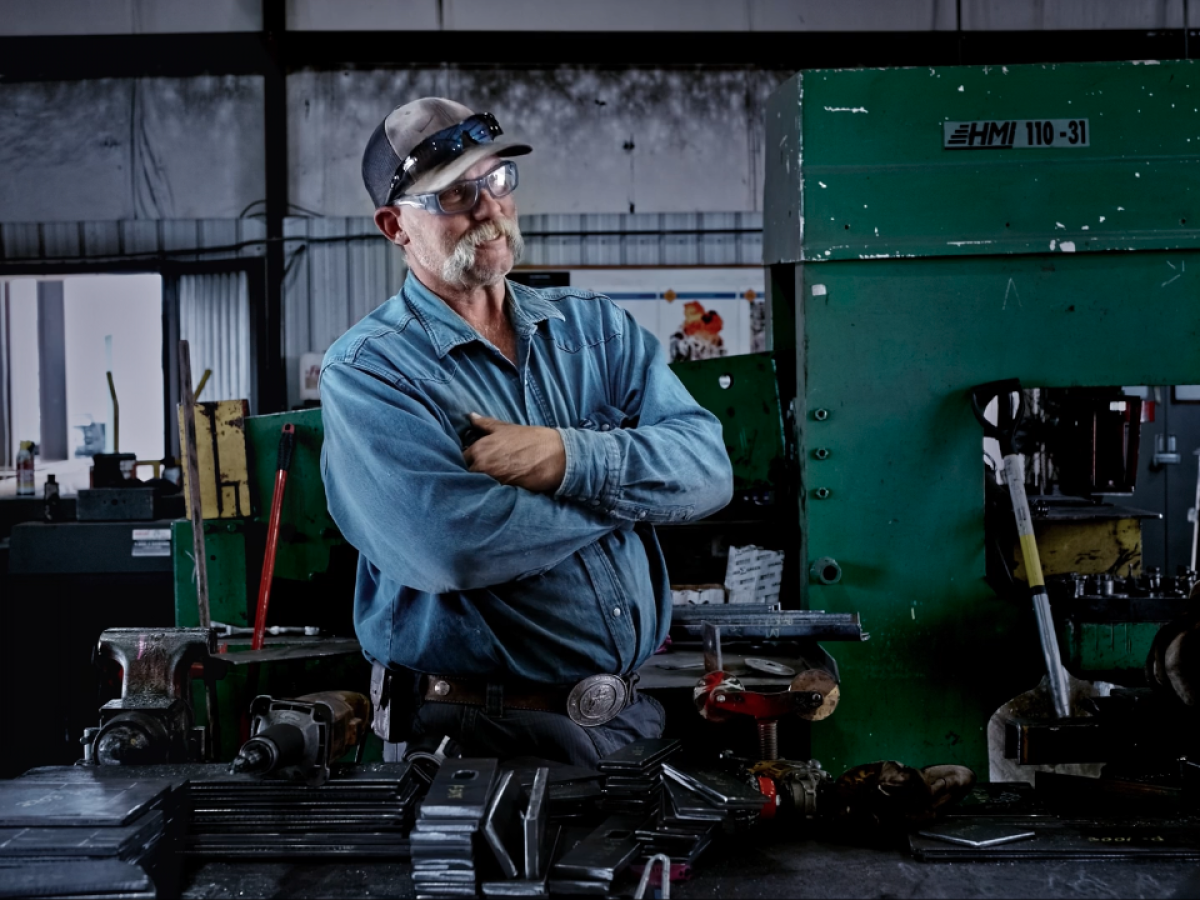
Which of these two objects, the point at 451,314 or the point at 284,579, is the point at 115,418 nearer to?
the point at 284,579

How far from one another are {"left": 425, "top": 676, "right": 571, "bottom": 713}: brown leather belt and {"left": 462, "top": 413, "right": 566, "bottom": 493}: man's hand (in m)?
0.33

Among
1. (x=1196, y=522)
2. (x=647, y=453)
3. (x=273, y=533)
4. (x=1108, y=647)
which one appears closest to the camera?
(x=647, y=453)

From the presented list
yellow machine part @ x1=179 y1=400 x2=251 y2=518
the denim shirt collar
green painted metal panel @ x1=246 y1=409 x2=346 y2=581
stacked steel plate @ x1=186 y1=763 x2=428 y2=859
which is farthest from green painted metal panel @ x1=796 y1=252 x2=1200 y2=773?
yellow machine part @ x1=179 y1=400 x2=251 y2=518

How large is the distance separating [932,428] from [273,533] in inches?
63.5

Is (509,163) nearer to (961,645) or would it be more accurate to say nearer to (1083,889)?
(1083,889)

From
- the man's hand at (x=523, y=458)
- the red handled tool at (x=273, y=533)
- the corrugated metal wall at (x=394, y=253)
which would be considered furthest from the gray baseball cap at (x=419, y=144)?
the corrugated metal wall at (x=394, y=253)

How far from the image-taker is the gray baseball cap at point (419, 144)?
1615 millimetres

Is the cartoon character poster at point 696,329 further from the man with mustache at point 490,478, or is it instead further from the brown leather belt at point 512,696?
the brown leather belt at point 512,696

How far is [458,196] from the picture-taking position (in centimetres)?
165

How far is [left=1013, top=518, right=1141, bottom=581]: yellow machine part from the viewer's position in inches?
102

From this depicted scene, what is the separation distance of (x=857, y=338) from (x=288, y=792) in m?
1.58

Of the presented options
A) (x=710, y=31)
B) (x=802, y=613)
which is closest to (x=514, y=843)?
(x=802, y=613)

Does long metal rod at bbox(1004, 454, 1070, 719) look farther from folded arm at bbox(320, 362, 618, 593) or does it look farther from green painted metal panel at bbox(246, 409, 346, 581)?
green painted metal panel at bbox(246, 409, 346, 581)

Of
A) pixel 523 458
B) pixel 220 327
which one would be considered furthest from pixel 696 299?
pixel 523 458
